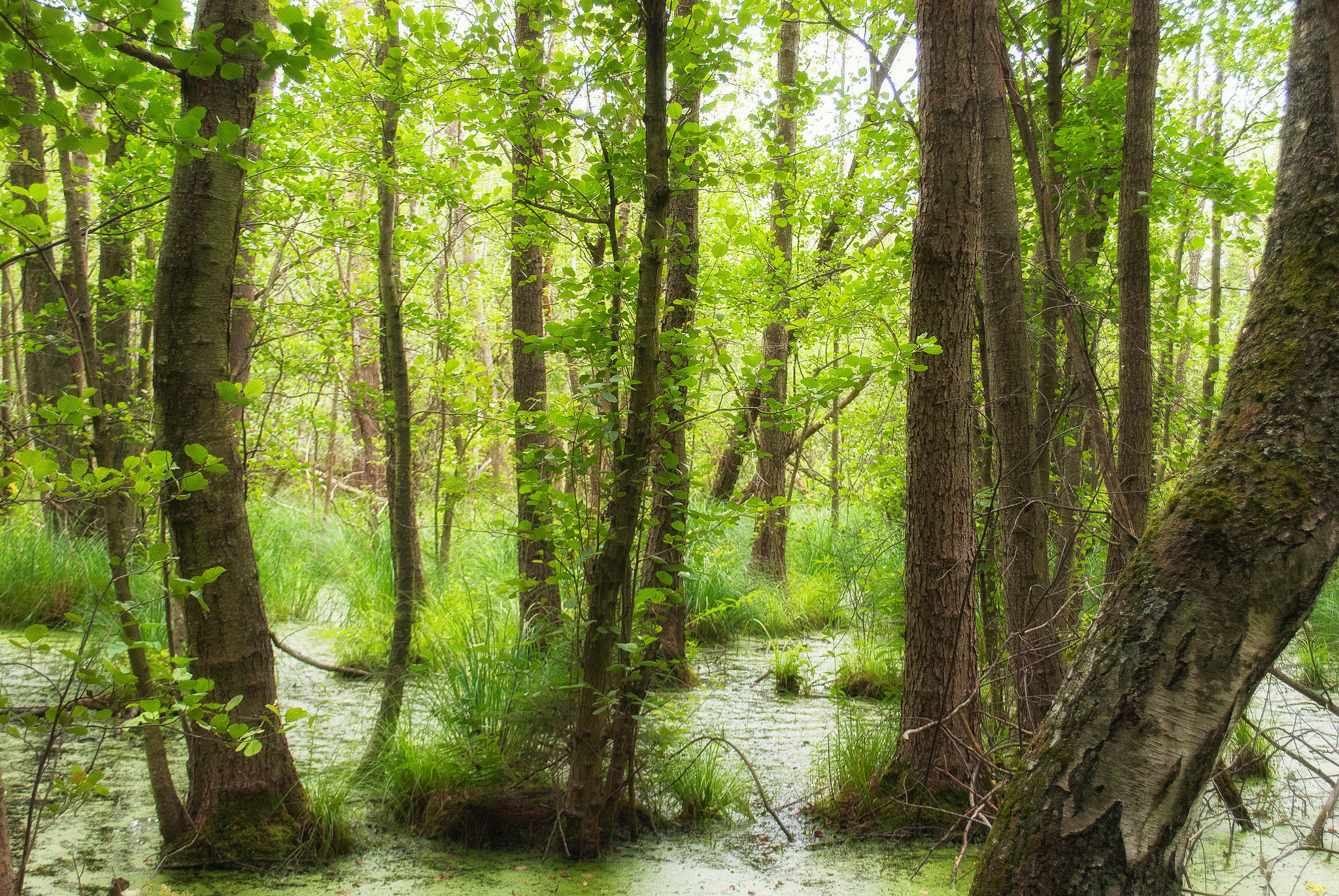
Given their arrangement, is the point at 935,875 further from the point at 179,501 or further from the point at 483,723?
the point at 179,501

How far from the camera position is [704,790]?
320 centimetres

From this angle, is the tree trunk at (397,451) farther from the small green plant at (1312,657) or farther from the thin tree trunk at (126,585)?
the small green plant at (1312,657)

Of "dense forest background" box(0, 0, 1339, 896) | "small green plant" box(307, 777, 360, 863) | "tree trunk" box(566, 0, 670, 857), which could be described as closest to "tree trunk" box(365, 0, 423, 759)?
"dense forest background" box(0, 0, 1339, 896)

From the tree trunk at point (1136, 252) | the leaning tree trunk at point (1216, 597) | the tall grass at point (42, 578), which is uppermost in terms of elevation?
the tree trunk at point (1136, 252)

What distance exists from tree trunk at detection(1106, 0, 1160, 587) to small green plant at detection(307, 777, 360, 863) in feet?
11.6

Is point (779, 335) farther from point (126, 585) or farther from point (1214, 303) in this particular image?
point (1214, 303)

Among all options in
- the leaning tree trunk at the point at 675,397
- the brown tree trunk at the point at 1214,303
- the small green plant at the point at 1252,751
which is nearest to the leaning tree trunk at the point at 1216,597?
the brown tree trunk at the point at 1214,303

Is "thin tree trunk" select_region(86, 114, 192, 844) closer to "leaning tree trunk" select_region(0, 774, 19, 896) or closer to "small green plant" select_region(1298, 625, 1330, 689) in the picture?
"leaning tree trunk" select_region(0, 774, 19, 896)

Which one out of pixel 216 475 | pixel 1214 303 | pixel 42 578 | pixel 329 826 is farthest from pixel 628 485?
pixel 1214 303

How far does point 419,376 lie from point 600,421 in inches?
139

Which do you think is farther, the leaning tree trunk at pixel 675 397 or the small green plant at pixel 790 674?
the small green plant at pixel 790 674

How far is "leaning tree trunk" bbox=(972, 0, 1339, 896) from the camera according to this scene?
1336mm

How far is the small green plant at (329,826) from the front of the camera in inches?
109

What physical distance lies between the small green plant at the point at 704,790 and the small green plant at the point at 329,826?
1.24 m
